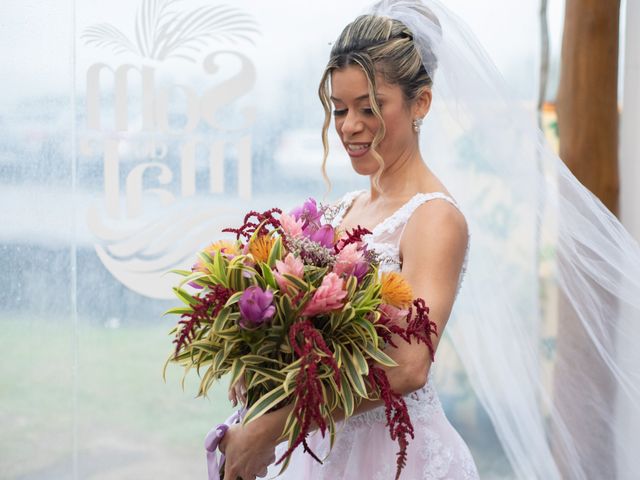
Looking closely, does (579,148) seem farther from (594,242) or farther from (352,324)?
(352,324)

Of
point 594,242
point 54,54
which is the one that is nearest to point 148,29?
point 54,54

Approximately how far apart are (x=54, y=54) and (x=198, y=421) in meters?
1.57

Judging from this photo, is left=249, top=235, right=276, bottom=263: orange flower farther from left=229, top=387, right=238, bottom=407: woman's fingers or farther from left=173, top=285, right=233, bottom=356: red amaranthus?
left=229, top=387, right=238, bottom=407: woman's fingers

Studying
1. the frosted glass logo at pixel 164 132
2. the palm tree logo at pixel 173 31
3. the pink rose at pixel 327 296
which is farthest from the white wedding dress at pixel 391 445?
the palm tree logo at pixel 173 31

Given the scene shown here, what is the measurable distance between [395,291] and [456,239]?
0.27 meters

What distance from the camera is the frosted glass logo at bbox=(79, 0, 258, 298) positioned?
3.28 metres

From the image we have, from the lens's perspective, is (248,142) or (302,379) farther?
(248,142)

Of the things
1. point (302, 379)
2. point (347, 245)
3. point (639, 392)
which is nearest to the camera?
point (302, 379)

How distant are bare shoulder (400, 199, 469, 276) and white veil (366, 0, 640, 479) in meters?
0.25

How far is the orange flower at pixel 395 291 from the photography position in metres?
1.31

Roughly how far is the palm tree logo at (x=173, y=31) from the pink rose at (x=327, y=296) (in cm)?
225

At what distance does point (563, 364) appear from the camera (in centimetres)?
184

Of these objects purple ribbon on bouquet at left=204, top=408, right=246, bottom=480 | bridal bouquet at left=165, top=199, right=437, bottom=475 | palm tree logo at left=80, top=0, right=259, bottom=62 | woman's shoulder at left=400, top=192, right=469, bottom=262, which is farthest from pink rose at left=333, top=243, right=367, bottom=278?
palm tree logo at left=80, top=0, right=259, bottom=62

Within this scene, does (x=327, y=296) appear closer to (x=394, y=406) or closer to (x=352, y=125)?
(x=394, y=406)
